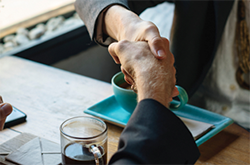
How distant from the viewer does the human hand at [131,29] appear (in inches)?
21.1

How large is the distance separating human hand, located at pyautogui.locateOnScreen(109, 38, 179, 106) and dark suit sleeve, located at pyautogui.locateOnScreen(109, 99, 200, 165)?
0.13ft

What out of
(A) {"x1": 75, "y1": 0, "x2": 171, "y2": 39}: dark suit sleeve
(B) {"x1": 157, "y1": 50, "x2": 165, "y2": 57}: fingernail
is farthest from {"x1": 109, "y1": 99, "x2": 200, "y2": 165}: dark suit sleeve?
(A) {"x1": 75, "y1": 0, "x2": 171, "y2": 39}: dark suit sleeve

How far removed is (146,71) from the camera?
18.6 inches

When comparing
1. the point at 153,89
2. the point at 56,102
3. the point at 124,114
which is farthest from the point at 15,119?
the point at 153,89

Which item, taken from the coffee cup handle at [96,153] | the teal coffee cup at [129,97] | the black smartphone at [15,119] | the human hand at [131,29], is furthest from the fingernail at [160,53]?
the black smartphone at [15,119]

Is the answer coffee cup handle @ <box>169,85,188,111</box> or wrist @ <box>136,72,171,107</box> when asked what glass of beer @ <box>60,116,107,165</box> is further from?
coffee cup handle @ <box>169,85,188,111</box>

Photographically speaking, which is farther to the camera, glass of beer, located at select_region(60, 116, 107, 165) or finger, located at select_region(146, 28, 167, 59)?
finger, located at select_region(146, 28, 167, 59)

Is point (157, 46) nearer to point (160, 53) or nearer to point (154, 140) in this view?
point (160, 53)

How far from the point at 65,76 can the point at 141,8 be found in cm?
39

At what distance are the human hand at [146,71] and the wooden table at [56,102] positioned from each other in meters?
0.16

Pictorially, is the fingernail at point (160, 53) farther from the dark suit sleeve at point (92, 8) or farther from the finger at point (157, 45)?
the dark suit sleeve at point (92, 8)

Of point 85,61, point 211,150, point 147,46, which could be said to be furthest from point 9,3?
point 211,150

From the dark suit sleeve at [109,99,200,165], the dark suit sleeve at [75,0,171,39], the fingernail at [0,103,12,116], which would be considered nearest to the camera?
the dark suit sleeve at [109,99,200,165]

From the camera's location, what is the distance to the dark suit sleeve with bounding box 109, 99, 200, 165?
329 mm
